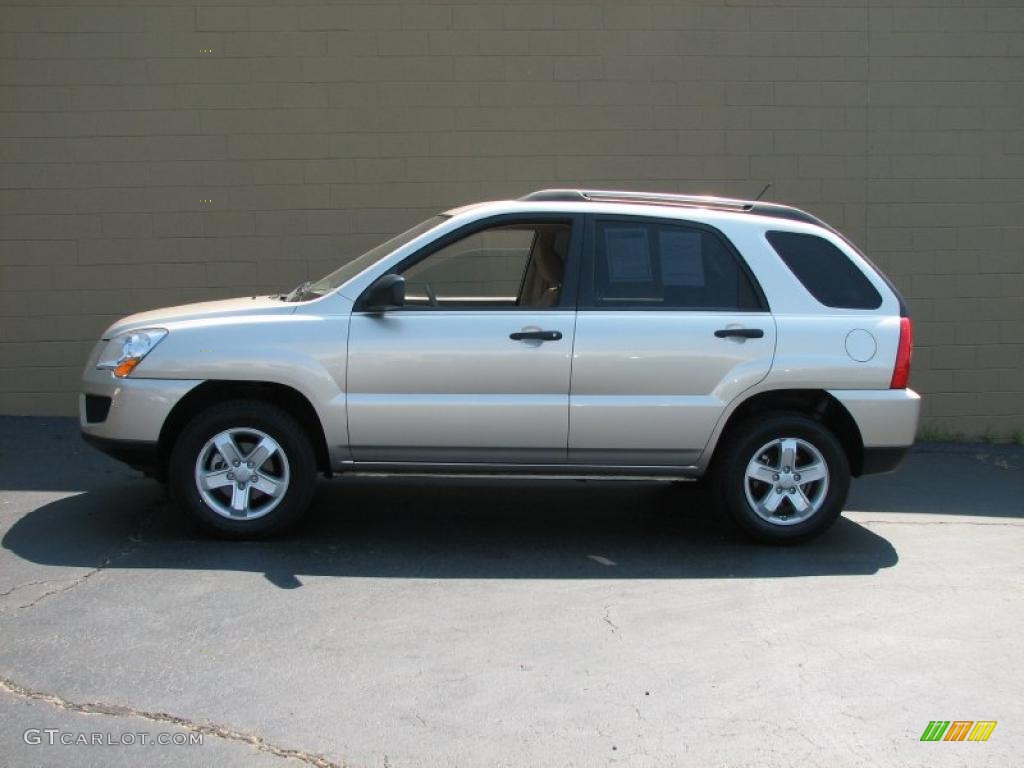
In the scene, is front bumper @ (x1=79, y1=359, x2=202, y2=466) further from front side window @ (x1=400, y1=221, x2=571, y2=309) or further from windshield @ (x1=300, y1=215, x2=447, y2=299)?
front side window @ (x1=400, y1=221, x2=571, y2=309)

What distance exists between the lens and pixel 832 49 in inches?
391

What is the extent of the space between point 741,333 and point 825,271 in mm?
662

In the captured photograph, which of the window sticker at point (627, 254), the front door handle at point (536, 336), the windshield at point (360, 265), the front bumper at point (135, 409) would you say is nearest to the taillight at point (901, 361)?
the window sticker at point (627, 254)

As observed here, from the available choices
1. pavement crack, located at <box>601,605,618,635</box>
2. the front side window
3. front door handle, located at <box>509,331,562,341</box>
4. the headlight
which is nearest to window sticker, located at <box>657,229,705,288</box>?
the front side window

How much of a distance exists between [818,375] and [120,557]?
3845 millimetres

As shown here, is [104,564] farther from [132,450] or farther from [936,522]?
[936,522]

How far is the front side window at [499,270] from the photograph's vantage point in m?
6.84

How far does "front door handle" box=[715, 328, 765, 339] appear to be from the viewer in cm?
661

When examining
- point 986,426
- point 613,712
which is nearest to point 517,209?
point 613,712

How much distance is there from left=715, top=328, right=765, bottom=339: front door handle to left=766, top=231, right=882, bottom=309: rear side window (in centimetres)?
43

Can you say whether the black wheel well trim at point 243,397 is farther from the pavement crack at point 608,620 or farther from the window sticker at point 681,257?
the window sticker at point 681,257

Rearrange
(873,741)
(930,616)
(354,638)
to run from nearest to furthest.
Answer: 1. (873,741)
2. (354,638)
3. (930,616)

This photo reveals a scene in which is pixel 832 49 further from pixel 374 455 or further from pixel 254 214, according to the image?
pixel 374 455

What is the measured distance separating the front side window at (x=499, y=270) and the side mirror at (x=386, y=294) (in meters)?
0.18
